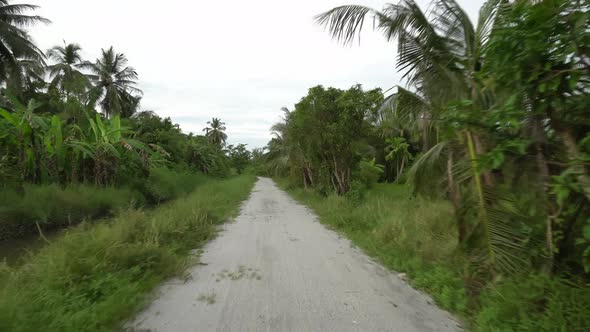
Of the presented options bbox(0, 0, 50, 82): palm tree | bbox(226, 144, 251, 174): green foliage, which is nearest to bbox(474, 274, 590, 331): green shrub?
bbox(0, 0, 50, 82): palm tree

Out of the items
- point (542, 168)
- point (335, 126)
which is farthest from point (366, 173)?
point (542, 168)

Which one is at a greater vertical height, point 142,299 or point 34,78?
point 34,78

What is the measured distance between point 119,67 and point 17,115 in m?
24.4

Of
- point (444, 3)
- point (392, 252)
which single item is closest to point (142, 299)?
point (392, 252)

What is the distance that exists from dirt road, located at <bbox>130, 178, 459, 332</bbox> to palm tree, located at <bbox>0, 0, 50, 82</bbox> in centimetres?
1632

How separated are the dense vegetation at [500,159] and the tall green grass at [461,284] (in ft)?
0.04

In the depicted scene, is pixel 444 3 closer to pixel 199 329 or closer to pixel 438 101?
pixel 438 101

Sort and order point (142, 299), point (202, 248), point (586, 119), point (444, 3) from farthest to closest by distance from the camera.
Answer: point (202, 248)
point (444, 3)
point (142, 299)
point (586, 119)

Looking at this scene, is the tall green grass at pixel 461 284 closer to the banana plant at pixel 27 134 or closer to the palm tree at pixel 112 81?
the banana plant at pixel 27 134

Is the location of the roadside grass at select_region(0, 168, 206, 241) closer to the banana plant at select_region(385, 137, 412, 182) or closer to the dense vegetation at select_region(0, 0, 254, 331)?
the dense vegetation at select_region(0, 0, 254, 331)

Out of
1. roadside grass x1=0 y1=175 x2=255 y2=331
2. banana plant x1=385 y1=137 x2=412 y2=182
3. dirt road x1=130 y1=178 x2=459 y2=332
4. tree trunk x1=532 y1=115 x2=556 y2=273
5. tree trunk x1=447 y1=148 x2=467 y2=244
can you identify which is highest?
banana plant x1=385 y1=137 x2=412 y2=182

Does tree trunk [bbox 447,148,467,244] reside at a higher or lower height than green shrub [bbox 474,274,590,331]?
higher

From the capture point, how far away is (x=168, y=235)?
4664 millimetres

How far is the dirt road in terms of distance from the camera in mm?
2324
